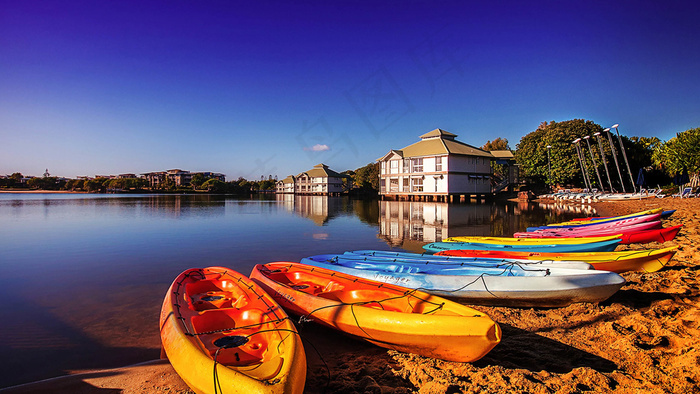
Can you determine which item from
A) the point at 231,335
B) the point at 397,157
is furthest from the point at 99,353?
the point at 397,157

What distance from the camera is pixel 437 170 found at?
1543 inches

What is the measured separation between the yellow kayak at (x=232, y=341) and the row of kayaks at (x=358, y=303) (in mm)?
11

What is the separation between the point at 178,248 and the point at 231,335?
10374mm

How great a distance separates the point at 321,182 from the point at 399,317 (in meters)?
71.2

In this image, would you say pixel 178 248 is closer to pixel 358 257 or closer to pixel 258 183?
pixel 358 257

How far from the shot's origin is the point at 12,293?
25.1 feet

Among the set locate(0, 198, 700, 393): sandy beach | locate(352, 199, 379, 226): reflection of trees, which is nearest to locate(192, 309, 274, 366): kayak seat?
locate(0, 198, 700, 393): sandy beach

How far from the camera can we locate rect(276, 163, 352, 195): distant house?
242 feet

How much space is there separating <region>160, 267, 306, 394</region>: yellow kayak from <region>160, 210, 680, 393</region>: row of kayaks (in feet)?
0.04

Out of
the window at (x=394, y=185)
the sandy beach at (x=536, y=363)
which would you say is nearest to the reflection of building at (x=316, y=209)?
the window at (x=394, y=185)

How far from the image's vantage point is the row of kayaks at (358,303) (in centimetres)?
319

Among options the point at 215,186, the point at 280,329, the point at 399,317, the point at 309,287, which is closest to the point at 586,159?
the point at 309,287

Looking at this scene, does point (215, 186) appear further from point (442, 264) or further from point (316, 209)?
point (442, 264)

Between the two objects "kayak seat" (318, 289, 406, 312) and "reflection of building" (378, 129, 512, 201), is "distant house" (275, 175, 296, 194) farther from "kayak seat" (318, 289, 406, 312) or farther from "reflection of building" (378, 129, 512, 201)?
"kayak seat" (318, 289, 406, 312)
